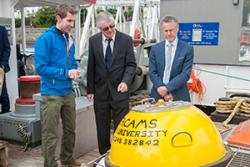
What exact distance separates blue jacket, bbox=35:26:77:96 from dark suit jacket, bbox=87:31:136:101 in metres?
0.25

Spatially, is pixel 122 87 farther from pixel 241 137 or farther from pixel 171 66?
pixel 241 137

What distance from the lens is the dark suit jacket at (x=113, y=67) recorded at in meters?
3.35

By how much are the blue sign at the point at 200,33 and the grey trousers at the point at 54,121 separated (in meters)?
3.16

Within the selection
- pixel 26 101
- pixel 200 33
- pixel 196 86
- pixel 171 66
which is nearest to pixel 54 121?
pixel 171 66

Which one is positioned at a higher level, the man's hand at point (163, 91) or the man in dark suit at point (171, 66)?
the man in dark suit at point (171, 66)

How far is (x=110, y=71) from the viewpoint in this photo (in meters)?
3.35

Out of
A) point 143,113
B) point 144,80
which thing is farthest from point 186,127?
point 144,80

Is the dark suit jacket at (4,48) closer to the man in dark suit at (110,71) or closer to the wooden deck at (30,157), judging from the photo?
the wooden deck at (30,157)

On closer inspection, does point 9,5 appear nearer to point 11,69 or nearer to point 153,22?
point 11,69

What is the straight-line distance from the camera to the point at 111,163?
1.78 m

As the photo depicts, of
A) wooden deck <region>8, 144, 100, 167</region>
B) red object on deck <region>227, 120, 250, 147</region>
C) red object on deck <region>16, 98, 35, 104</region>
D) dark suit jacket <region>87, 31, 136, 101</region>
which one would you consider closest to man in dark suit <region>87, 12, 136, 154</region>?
dark suit jacket <region>87, 31, 136, 101</region>

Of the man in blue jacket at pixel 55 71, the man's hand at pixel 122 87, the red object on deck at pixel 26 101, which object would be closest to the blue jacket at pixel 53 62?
the man in blue jacket at pixel 55 71

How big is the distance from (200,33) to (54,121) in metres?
3.49

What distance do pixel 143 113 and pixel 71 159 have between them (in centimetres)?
233
